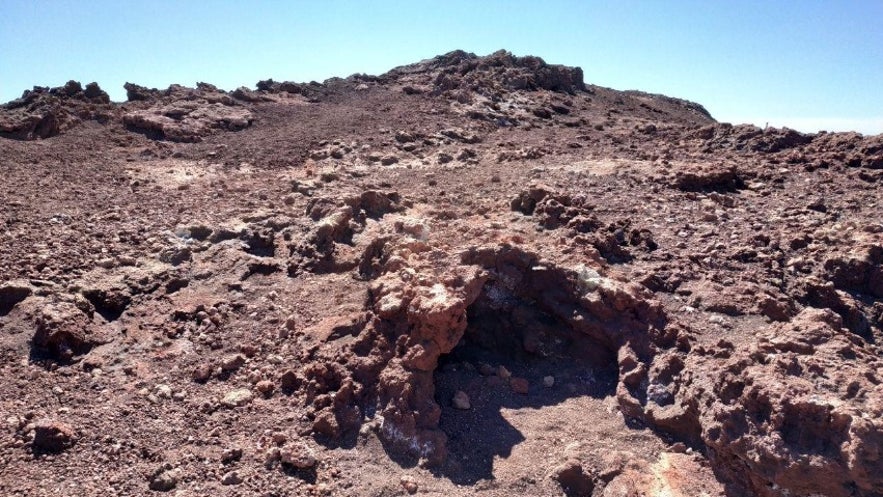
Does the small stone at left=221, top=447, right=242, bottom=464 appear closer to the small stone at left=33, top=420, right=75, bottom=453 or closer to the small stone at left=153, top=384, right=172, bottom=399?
the small stone at left=153, top=384, right=172, bottom=399

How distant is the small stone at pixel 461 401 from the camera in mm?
4949

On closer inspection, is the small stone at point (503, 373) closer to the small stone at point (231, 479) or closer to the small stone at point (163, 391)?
the small stone at point (231, 479)

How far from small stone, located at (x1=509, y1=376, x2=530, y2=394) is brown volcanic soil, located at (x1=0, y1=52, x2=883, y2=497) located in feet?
0.33

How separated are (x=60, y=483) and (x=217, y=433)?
956 millimetres

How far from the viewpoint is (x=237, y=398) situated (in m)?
4.82

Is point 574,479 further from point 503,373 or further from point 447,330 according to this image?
point 447,330

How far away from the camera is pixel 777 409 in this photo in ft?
12.5

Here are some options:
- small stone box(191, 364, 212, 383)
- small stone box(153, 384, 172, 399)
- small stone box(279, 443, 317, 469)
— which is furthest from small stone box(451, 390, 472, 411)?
small stone box(153, 384, 172, 399)

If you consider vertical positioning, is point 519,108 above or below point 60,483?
above

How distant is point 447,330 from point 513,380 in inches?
31.1

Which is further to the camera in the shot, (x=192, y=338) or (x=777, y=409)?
(x=192, y=338)

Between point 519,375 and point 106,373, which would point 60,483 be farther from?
point 519,375

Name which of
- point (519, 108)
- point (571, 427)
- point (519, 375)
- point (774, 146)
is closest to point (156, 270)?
point (519, 375)

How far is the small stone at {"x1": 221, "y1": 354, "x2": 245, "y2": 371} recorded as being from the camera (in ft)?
16.9
